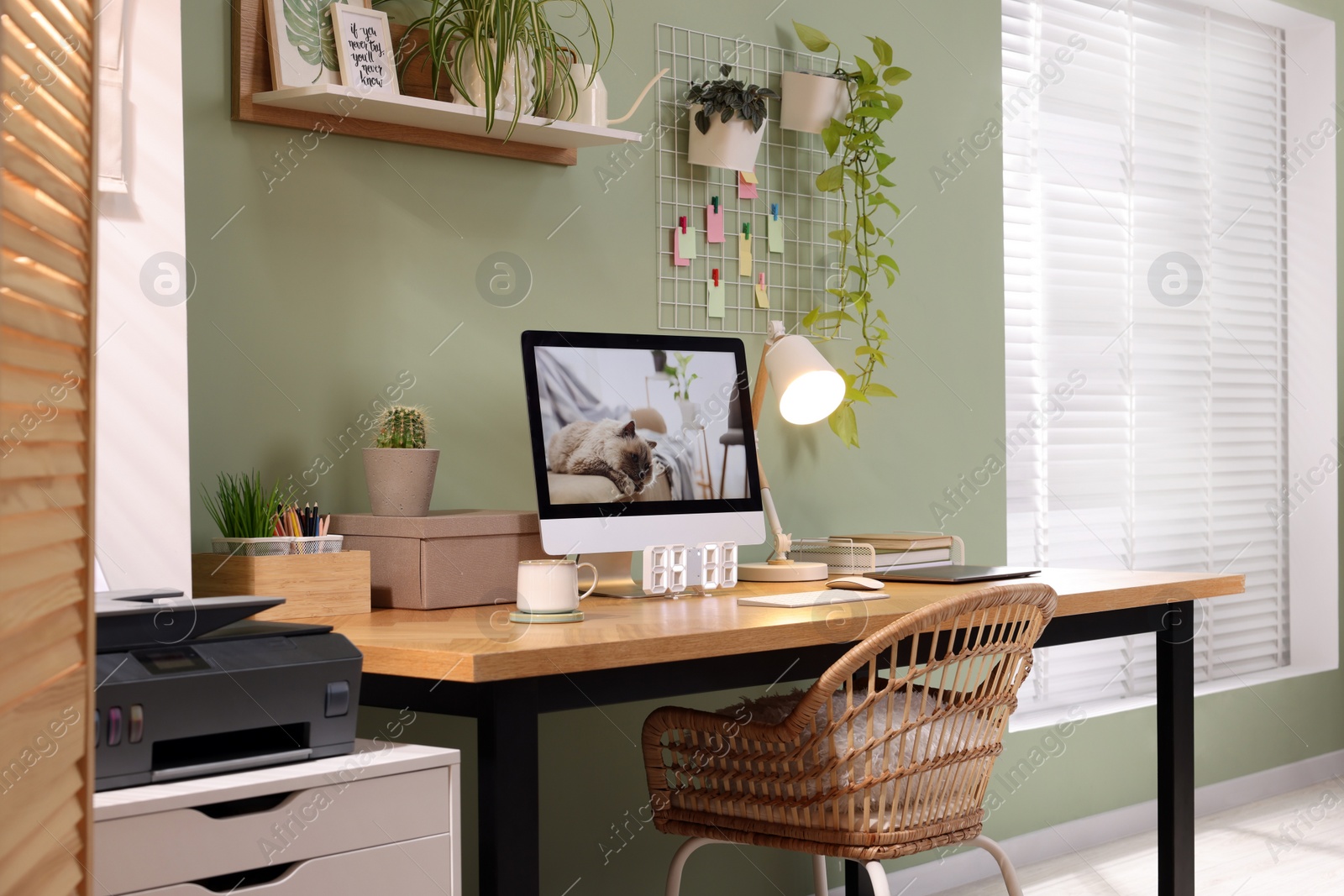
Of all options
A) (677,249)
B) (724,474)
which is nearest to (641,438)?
(724,474)

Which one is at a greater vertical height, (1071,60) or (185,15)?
(1071,60)

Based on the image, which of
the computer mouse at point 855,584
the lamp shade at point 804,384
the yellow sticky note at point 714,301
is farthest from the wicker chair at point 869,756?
the yellow sticky note at point 714,301

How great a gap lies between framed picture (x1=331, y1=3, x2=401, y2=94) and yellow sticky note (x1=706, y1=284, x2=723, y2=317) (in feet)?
2.73

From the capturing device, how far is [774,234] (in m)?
2.74

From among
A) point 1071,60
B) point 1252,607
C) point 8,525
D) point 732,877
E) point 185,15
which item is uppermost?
point 1071,60

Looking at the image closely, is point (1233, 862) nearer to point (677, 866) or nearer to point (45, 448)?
point (677, 866)

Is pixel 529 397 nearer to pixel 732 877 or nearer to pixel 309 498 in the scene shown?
pixel 309 498

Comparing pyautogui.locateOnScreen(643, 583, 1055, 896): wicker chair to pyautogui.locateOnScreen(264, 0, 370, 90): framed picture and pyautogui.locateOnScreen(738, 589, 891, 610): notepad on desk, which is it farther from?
pyautogui.locateOnScreen(264, 0, 370, 90): framed picture

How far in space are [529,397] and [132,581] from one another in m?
0.66

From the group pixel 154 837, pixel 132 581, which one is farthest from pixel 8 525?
pixel 132 581

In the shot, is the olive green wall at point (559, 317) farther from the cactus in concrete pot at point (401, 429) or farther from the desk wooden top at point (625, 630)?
the desk wooden top at point (625, 630)

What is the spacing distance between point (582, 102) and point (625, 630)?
3.49ft

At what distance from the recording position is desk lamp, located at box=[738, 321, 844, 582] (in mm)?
2334

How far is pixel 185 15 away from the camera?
75.0 inches
